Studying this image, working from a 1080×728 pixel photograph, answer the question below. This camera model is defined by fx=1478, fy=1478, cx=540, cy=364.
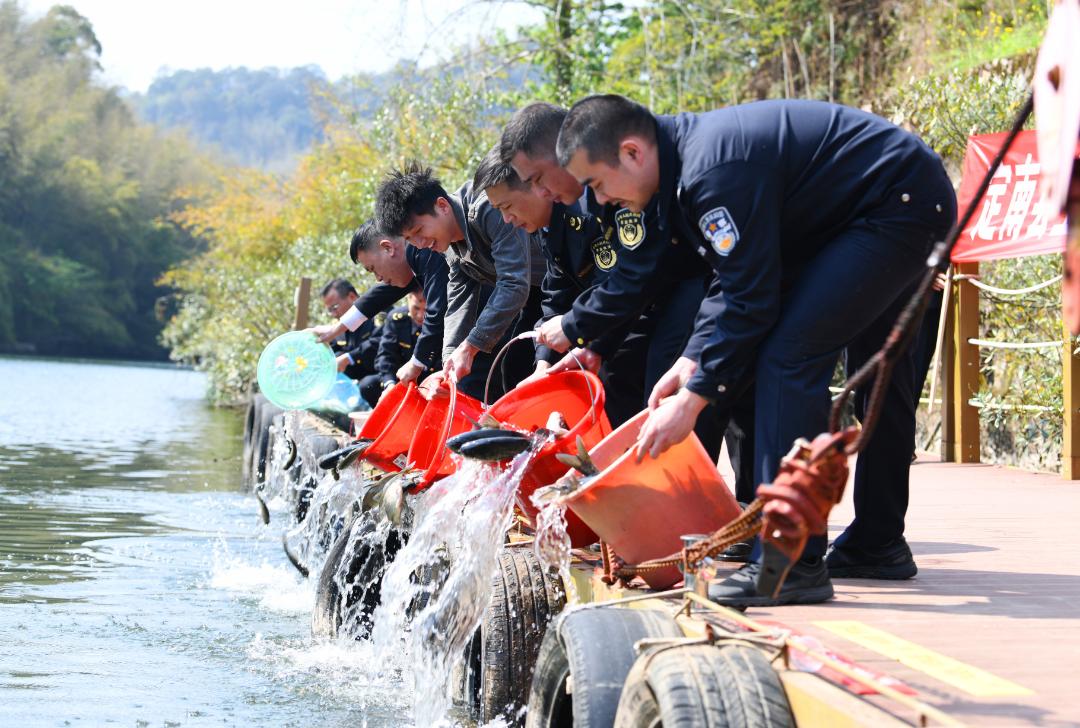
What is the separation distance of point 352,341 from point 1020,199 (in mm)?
6969

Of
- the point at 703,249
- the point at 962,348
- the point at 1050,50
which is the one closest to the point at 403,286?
the point at 962,348

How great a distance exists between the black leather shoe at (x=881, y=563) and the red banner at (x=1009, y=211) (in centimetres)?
436

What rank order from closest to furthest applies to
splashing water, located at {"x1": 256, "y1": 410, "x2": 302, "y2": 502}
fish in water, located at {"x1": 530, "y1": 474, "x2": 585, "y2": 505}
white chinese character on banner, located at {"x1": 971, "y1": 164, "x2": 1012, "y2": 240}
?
fish in water, located at {"x1": 530, "y1": 474, "x2": 585, "y2": 505} → white chinese character on banner, located at {"x1": 971, "y1": 164, "x2": 1012, "y2": 240} → splashing water, located at {"x1": 256, "y1": 410, "x2": 302, "y2": 502}

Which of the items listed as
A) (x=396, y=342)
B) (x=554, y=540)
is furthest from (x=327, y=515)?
(x=554, y=540)

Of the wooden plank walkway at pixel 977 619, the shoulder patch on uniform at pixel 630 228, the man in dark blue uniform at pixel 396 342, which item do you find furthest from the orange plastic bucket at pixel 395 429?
the man in dark blue uniform at pixel 396 342

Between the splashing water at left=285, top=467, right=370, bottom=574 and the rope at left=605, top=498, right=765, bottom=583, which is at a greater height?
the rope at left=605, top=498, right=765, bottom=583

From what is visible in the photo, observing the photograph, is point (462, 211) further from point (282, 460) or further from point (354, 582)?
point (282, 460)

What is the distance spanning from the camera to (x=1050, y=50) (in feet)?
6.78

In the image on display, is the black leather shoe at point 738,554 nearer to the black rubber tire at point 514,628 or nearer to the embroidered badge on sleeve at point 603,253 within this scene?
the black rubber tire at point 514,628

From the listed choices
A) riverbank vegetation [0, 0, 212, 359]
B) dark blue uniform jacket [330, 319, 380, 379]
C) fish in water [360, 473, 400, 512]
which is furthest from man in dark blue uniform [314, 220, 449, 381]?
riverbank vegetation [0, 0, 212, 359]

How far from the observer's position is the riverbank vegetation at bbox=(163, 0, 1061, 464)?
11.8m

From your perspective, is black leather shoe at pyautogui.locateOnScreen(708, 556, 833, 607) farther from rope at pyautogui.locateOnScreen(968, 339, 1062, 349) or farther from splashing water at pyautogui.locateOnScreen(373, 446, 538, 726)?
rope at pyautogui.locateOnScreen(968, 339, 1062, 349)

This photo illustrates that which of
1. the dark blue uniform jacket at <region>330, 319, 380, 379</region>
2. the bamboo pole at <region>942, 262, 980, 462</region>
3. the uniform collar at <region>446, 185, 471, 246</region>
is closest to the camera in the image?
the uniform collar at <region>446, 185, 471, 246</region>

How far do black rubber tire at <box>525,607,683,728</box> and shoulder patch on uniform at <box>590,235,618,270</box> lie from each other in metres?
1.84
